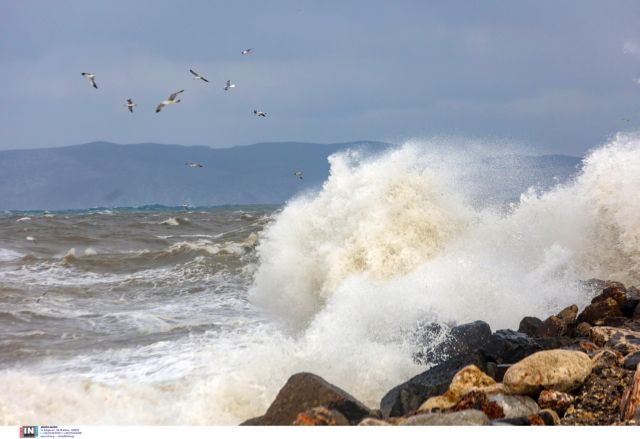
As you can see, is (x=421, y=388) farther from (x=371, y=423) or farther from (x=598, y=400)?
(x=598, y=400)

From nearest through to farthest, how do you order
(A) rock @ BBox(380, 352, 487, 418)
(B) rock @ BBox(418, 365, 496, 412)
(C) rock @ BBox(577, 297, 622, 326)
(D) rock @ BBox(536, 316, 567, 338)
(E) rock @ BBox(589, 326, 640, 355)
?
1. (B) rock @ BBox(418, 365, 496, 412)
2. (A) rock @ BBox(380, 352, 487, 418)
3. (E) rock @ BBox(589, 326, 640, 355)
4. (D) rock @ BBox(536, 316, 567, 338)
5. (C) rock @ BBox(577, 297, 622, 326)

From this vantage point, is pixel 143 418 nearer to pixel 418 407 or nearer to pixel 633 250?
pixel 418 407

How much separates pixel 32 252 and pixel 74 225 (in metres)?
7.12

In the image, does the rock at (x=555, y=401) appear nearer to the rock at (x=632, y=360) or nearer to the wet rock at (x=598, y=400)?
the wet rock at (x=598, y=400)

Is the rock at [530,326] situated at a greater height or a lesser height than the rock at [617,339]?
lesser

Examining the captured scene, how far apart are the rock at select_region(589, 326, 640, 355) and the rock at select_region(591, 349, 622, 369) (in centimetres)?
21

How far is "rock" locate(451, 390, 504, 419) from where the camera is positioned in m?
4.15

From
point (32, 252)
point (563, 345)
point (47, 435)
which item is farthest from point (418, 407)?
point (32, 252)

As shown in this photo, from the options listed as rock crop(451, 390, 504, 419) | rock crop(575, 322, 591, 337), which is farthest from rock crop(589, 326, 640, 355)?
rock crop(451, 390, 504, 419)

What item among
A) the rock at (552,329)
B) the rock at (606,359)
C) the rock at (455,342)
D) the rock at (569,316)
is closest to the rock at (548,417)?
the rock at (606,359)

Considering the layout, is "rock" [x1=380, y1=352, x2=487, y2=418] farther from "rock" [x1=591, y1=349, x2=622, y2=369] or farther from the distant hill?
the distant hill

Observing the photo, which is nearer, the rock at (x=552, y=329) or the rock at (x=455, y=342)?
the rock at (x=455, y=342)

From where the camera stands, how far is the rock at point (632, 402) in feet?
12.9

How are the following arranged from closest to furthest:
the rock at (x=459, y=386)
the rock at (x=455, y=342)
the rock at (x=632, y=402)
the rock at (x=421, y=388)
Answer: the rock at (x=632, y=402), the rock at (x=459, y=386), the rock at (x=421, y=388), the rock at (x=455, y=342)
